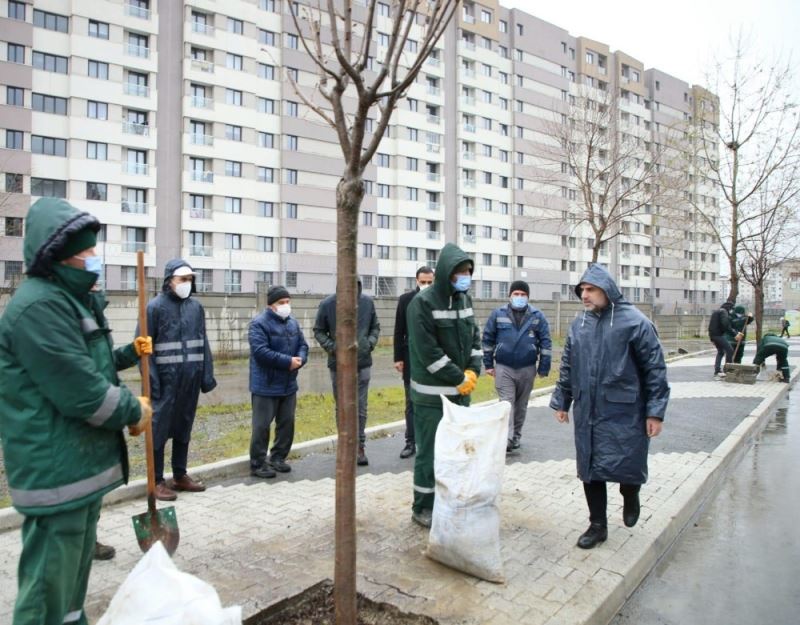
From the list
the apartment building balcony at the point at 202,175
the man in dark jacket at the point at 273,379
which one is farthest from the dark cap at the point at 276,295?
the apartment building balcony at the point at 202,175

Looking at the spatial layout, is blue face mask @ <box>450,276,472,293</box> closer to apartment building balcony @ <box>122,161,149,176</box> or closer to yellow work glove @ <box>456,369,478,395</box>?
yellow work glove @ <box>456,369,478,395</box>

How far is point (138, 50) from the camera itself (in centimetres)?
3669

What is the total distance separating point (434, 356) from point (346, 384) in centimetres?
169

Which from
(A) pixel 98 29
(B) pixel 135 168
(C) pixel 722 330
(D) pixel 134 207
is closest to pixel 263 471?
(C) pixel 722 330

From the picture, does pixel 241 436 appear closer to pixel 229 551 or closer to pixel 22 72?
pixel 229 551

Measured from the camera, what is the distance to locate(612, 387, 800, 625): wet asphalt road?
3.64 m

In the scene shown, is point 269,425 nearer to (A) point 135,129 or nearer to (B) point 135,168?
(B) point 135,168

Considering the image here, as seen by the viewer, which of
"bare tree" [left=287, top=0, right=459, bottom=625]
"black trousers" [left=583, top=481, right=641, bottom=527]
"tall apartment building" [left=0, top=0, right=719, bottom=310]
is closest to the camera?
"bare tree" [left=287, top=0, right=459, bottom=625]

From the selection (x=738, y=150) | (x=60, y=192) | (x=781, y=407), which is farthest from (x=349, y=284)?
(x=60, y=192)

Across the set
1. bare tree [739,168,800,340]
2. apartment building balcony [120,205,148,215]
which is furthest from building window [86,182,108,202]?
bare tree [739,168,800,340]

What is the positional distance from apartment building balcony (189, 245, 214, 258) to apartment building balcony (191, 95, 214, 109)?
892cm

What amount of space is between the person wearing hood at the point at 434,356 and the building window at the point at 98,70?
38.0 metres

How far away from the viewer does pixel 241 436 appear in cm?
789

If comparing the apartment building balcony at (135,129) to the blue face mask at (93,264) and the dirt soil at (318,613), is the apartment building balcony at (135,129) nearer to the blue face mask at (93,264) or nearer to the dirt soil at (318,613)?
the blue face mask at (93,264)
